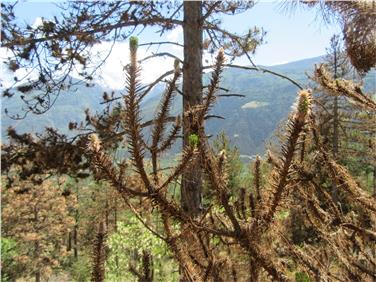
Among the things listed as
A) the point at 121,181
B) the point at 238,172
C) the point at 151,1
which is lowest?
the point at 238,172

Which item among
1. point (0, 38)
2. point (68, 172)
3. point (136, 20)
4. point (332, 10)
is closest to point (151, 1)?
point (136, 20)

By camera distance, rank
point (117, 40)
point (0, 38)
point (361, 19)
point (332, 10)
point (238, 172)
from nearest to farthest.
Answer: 1. point (361, 19)
2. point (332, 10)
3. point (0, 38)
4. point (117, 40)
5. point (238, 172)

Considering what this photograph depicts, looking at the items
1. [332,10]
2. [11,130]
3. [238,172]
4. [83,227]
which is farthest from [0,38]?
[83,227]

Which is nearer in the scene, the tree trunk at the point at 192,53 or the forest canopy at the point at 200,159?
the forest canopy at the point at 200,159

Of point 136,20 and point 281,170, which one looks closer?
point 281,170

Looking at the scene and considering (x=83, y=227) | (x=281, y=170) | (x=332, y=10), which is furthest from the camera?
(x=83, y=227)

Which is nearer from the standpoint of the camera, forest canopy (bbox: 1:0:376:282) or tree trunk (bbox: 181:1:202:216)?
forest canopy (bbox: 1:0:376:282)

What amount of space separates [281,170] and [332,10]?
3.32 metres

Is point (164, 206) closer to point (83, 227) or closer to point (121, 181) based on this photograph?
point (121, 181)

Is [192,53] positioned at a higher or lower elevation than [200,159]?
higher

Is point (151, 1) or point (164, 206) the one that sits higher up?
point (151, 1)

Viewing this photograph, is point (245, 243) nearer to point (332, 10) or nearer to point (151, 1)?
point (332, 10)

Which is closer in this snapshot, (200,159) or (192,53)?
(200,159)

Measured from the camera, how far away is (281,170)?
5.88ft
